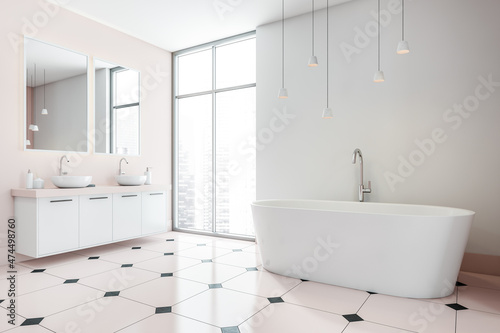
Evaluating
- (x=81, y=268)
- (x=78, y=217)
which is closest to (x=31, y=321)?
(x=81, y=268)

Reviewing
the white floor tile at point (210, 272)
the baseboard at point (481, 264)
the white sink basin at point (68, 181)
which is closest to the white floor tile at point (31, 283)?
the white sink basin at point (68, 181)

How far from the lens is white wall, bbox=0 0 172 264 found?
3.77 metres

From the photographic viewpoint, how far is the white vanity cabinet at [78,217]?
3.58 m

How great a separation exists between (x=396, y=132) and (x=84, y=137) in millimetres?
4083

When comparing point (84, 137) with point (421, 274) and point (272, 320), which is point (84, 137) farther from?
point (421, 274)

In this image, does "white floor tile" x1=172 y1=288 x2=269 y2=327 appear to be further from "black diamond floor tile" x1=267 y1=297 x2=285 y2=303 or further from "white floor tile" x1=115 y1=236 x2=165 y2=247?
"white floor tile" x1=115 y1=236 x2=165 y2=247

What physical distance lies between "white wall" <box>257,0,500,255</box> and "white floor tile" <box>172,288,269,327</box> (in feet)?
6.57

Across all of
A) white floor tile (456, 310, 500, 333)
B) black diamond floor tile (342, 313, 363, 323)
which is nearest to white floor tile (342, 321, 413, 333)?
black diamond floor tile (342, 313, 363, 323)

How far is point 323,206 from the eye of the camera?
13.0 ft

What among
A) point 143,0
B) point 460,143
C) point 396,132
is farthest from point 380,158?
point 143,0

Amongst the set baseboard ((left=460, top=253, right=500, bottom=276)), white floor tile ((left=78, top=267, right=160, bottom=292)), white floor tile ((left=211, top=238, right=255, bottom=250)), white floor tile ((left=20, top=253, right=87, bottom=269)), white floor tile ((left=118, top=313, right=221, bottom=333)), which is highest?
baseboard ((left=460, top=253, right=500, bottom=276))

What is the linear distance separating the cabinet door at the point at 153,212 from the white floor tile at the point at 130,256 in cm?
46

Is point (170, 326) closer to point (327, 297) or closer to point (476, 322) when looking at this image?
point (327, 297)

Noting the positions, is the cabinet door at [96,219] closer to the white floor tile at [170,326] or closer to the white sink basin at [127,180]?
the white sink basin at [127,180]
